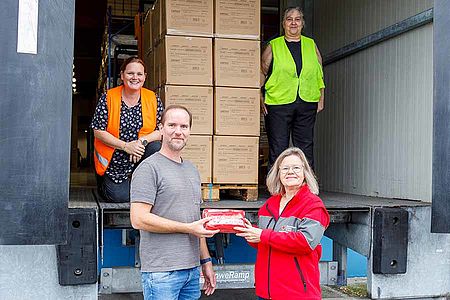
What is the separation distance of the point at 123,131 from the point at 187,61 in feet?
3.00

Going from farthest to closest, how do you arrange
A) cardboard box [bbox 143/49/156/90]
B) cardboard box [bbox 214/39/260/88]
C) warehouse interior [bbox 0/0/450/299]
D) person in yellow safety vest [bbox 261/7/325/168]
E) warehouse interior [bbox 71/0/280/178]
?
warehouse interior [bbox 71/0/280/178] < cardboard box [bbox 143/49/156/90] < person in yellow safety vest [bbox 261/7/325/168] < cardboard box [bbox 214/39/260/88] < warehouse interior [bbox 0/0/450/299]

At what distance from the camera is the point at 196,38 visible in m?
4.82

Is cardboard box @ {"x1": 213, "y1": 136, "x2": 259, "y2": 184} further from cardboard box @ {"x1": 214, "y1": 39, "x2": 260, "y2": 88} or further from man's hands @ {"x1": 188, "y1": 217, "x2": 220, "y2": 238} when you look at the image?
man's hands @ {"x1": 188, "y1": 217, "x2": 220, "y2": 238}

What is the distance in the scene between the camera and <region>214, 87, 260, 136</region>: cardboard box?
481 centimetres

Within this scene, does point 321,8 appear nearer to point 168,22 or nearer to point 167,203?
point 168,22

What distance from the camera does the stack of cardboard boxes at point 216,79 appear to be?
476 cm

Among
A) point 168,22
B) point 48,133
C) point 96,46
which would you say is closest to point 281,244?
point 48,133

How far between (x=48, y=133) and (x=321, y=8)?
5165 millimetres

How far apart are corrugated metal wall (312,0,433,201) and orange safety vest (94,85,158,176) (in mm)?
2245

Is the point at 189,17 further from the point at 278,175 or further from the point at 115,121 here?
the point at 278,175

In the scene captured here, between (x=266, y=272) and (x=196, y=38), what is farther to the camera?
(x=196, y=38)

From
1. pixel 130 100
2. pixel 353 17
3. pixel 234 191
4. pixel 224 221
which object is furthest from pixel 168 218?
pixel 353 17

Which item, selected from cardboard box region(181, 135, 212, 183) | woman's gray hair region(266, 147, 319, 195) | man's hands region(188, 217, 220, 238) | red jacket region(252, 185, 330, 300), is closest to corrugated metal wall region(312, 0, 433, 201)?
cardboard box region(181, 135, 212, 183)

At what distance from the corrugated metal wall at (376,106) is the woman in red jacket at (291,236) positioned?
6.43 ft
